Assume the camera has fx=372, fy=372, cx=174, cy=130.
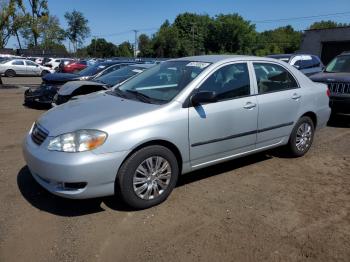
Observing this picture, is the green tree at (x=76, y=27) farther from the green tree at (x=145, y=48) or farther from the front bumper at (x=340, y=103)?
the front bumper at (x=340, y=103)

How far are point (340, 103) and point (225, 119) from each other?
4.78 m

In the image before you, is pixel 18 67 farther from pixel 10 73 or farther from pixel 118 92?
pixel 118 92

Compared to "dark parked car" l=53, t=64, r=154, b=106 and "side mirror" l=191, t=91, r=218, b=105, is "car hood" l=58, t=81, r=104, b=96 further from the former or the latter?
"side mirror" l=191, t=91, r=218, b=105

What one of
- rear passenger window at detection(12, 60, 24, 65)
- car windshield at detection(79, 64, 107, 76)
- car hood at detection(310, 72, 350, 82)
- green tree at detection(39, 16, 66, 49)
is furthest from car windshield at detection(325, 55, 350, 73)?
green tree at detection(39, 16, 66, 49)

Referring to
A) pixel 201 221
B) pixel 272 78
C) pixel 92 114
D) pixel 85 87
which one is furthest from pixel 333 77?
pixel 92 114

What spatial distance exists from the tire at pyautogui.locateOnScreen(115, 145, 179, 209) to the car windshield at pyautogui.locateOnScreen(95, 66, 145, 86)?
497 centimetres

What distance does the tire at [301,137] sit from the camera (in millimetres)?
5766

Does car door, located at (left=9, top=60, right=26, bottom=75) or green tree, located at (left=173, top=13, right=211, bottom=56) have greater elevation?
green tree, located at (left=173, top=13, right=211, bottom=56)

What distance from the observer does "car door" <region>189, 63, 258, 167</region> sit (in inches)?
173

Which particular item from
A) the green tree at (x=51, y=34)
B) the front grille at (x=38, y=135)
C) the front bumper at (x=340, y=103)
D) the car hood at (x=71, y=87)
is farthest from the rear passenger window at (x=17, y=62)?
the green tree at (x=51, y=34)

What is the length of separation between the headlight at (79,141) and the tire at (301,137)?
3261mm

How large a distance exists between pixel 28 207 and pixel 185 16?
4120 inches

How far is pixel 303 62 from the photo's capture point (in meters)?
12.4

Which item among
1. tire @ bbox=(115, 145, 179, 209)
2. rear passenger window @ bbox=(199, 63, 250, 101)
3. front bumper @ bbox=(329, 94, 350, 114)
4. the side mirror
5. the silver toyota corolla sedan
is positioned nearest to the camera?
the silver toyota corolla sedan
